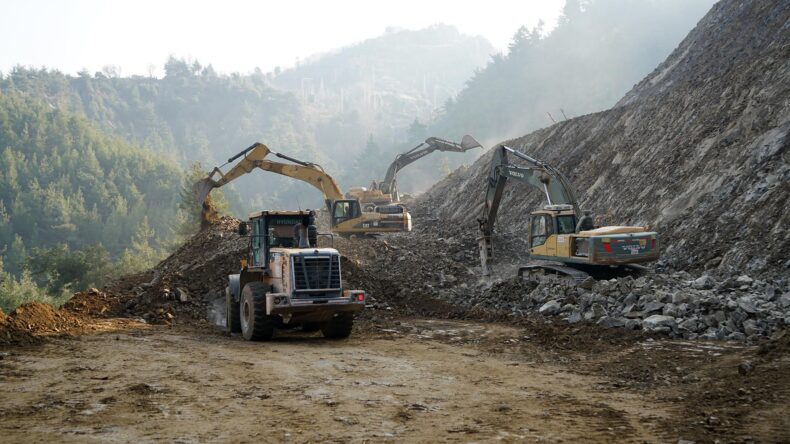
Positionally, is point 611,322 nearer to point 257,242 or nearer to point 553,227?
point 553,227

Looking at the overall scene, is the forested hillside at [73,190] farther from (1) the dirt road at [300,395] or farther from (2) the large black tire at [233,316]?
(1) the dirt road at [300,395]

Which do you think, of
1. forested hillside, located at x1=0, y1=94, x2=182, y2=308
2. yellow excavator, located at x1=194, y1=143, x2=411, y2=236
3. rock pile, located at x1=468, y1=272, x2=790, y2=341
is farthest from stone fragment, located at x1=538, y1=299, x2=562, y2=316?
forested hillside, located at x1=0, y1=94, x2=182, y2=308

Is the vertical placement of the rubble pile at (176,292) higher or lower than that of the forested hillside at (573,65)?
lower

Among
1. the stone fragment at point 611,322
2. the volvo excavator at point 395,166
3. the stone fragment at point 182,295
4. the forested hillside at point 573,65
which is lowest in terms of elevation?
the stone fragment at point 611,322

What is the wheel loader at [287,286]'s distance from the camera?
A: 1152cm

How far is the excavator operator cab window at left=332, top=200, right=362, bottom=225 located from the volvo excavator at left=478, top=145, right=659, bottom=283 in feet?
32.5

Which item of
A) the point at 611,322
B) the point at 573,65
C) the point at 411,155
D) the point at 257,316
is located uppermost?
the point at 573,65

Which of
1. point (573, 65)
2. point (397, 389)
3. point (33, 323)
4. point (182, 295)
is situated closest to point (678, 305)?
point (397, 389)

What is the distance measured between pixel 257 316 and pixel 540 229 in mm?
8695

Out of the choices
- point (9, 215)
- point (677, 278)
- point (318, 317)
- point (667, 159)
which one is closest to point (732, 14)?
point (667, 159)

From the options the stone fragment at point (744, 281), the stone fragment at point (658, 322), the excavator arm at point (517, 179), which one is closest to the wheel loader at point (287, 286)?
the stone fragment at point (658, 322)

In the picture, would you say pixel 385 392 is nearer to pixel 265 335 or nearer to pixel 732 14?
pixel 265 335

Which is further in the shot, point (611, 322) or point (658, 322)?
point (611, 322)

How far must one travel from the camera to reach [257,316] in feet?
39.1
